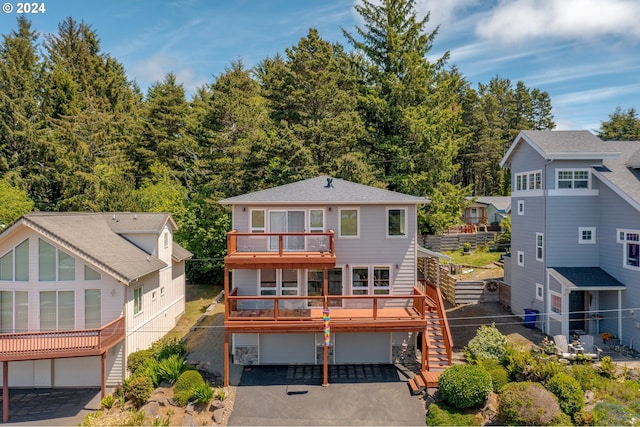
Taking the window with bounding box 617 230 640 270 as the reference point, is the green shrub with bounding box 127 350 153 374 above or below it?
below

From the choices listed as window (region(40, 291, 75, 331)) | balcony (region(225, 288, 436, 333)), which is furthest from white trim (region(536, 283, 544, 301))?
window (region(40, 291, 75, 331))

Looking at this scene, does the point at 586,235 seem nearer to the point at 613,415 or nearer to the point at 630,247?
the point at 630,247

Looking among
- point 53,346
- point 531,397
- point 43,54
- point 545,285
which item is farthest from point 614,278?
point 43,54

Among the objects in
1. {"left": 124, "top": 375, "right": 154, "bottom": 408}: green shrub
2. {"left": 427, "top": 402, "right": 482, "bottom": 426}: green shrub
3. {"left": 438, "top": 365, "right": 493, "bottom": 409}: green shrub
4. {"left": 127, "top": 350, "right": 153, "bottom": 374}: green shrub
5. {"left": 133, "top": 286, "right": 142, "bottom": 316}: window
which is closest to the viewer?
{"left": 427, "top": 402, "right": 482, "bottom": 426}: green shrub

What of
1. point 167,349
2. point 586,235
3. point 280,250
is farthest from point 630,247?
point 167,349

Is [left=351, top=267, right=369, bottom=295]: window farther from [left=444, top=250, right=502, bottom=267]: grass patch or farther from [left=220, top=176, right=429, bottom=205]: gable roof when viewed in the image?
[left=444, top=250, right=502, bottom=267]: grass patch

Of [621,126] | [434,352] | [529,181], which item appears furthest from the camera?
[621,126]

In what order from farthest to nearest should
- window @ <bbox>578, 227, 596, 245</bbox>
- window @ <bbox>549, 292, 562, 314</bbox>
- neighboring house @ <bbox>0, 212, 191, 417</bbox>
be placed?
1. window @ <bbox>578, 227, 596, 245</bbox>
2. window @ <bbox>549, 292, 562, 314</bbox>
3. neighboring house @ <bbox>0, 212, 191, 417</bbox>

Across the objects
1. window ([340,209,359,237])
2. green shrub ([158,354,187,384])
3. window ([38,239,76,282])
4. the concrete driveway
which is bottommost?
the concrete driveway
